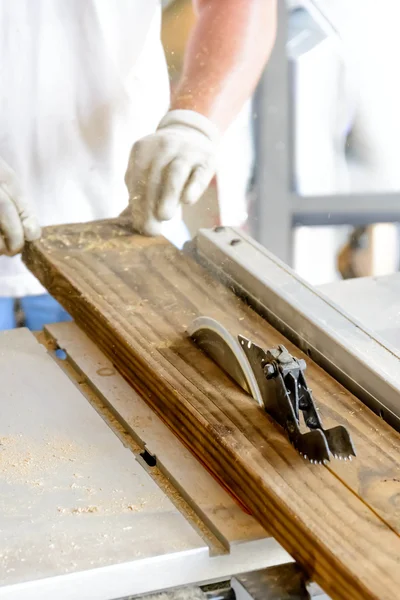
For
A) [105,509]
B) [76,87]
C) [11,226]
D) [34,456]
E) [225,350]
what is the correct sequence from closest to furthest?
[105,509] < [34,456] < [225,350] < [11,226] < [76,87]

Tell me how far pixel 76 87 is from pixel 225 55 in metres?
0.36

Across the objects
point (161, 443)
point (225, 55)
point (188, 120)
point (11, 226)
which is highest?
point (225, 55)

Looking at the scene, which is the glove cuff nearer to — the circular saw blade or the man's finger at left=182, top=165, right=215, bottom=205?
the man's finger at left=182, top=165, right=215, bottom=205

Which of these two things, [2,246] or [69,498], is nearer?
[69,498]

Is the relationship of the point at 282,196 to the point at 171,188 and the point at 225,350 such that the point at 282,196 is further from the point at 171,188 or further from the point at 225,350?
the point at 225,350

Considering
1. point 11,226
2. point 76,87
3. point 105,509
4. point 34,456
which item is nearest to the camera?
point 105,509

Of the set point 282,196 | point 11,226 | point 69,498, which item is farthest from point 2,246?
point 69,498

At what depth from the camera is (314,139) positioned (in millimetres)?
1653

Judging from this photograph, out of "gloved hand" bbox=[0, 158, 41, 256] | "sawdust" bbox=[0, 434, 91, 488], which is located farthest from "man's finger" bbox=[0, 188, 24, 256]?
"sawdust" bbox=[0, 434, 91, 488]

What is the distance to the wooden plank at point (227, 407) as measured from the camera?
0.78m

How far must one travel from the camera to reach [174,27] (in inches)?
59.6

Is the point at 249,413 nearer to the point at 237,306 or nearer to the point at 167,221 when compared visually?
the point at 237,306

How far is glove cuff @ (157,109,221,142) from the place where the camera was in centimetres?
160

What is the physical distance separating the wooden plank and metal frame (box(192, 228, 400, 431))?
0.08ft
